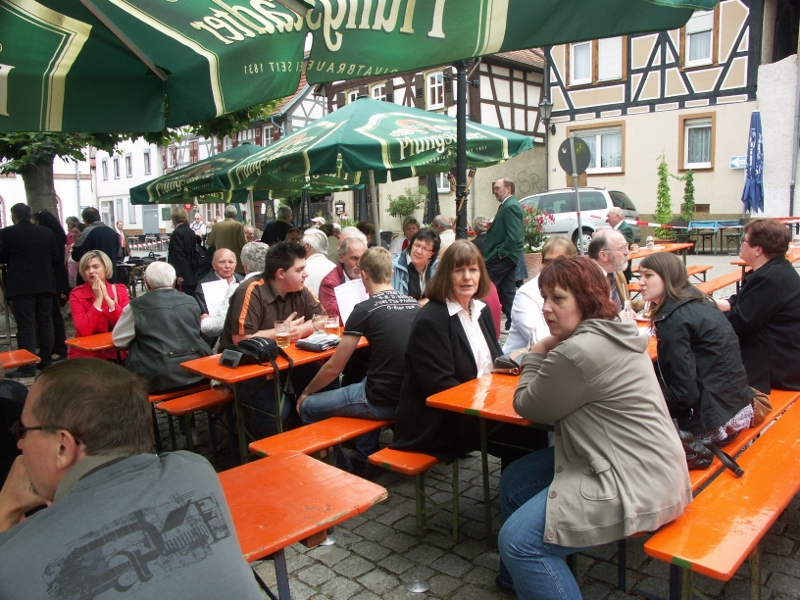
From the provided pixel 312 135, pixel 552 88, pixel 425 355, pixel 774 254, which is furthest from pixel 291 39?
pixel 552 88

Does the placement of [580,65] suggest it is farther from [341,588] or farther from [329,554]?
[341,588]

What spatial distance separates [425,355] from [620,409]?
4.25 ft

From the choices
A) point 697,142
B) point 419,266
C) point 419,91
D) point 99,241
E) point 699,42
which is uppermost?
point 699,42

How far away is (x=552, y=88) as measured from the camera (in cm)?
2355

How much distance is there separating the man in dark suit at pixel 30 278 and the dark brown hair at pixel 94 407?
671 cm

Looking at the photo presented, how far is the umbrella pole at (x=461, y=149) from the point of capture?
230 inches

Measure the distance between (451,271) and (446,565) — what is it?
143 centimetres

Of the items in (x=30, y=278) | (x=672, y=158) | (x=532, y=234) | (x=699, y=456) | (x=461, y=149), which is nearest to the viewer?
(x=699, y=456)

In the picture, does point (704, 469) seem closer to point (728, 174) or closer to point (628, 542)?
point (628, 542)

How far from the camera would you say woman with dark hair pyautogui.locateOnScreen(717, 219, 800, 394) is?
373 centimetres

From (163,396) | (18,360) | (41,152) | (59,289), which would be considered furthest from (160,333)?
(41,152)

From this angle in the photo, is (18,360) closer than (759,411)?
No

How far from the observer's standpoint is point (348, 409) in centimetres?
392

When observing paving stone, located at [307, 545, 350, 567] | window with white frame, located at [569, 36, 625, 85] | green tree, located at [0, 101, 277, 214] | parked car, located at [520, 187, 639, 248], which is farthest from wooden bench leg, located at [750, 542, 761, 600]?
window with white frame, located at [569, 36, 625, 85]
